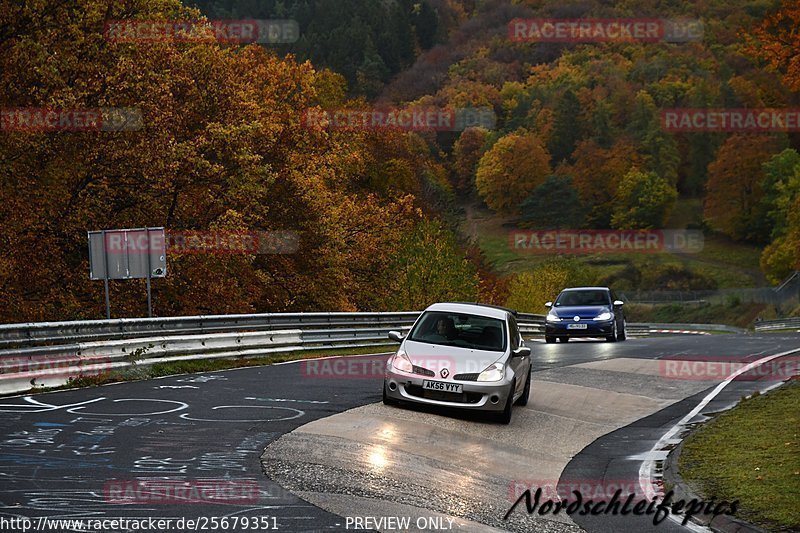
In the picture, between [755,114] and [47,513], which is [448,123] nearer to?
[755,114]

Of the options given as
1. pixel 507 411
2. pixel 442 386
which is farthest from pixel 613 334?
pixel 442 386

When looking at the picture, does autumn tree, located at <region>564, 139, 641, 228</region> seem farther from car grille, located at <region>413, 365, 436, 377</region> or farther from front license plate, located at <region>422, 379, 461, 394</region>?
front license plate, located at <region>422, 379, 461, 394</region>

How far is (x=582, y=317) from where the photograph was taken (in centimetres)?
3078

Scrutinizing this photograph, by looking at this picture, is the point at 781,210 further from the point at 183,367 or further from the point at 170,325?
the point at 183,367

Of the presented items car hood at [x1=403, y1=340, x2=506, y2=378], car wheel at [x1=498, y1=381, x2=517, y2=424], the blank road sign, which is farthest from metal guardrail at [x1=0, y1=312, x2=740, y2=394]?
car wheel at [x1=498, y1=381, x2=517, y2=424]

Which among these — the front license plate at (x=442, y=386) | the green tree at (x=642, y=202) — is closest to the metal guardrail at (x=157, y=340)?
the front license plate at (x=442, y=386)

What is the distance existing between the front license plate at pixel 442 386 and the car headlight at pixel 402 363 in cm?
31

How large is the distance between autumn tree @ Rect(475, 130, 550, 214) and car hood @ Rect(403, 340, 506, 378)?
15667 cm

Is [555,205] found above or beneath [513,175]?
beneath

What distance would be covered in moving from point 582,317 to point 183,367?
582 inches

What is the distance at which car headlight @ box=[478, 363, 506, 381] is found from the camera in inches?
537

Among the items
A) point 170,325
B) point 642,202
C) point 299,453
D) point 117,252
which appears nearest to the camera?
point 299,453

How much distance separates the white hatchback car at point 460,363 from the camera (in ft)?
44.5

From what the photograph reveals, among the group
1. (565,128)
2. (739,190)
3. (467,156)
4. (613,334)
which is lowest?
(613,334)
